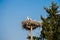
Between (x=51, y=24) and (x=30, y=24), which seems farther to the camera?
(x=51, y=24)

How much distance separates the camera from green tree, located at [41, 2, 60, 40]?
24.6m

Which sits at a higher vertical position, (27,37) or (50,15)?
(50,15)

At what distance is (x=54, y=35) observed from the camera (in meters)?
24.7

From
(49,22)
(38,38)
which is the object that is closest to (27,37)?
(38,38)

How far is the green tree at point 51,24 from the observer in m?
24.6

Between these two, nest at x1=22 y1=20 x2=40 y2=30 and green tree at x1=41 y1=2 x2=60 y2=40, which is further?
green tree at x1=41 y1=2 x2=60 y2=40

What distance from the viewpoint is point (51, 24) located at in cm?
2516

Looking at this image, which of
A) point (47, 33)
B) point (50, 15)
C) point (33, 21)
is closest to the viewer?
point (33, 21)

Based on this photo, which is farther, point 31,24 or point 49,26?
point 49,26

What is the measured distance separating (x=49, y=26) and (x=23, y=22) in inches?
132

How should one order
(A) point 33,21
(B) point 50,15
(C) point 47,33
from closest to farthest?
(A) point 33,21, (C) point 47,33, (B) point 50,15

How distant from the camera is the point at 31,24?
22859mm

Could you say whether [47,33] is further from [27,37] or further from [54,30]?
[27,37]

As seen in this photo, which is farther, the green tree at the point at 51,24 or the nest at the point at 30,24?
the green tree at the point at 51,24
